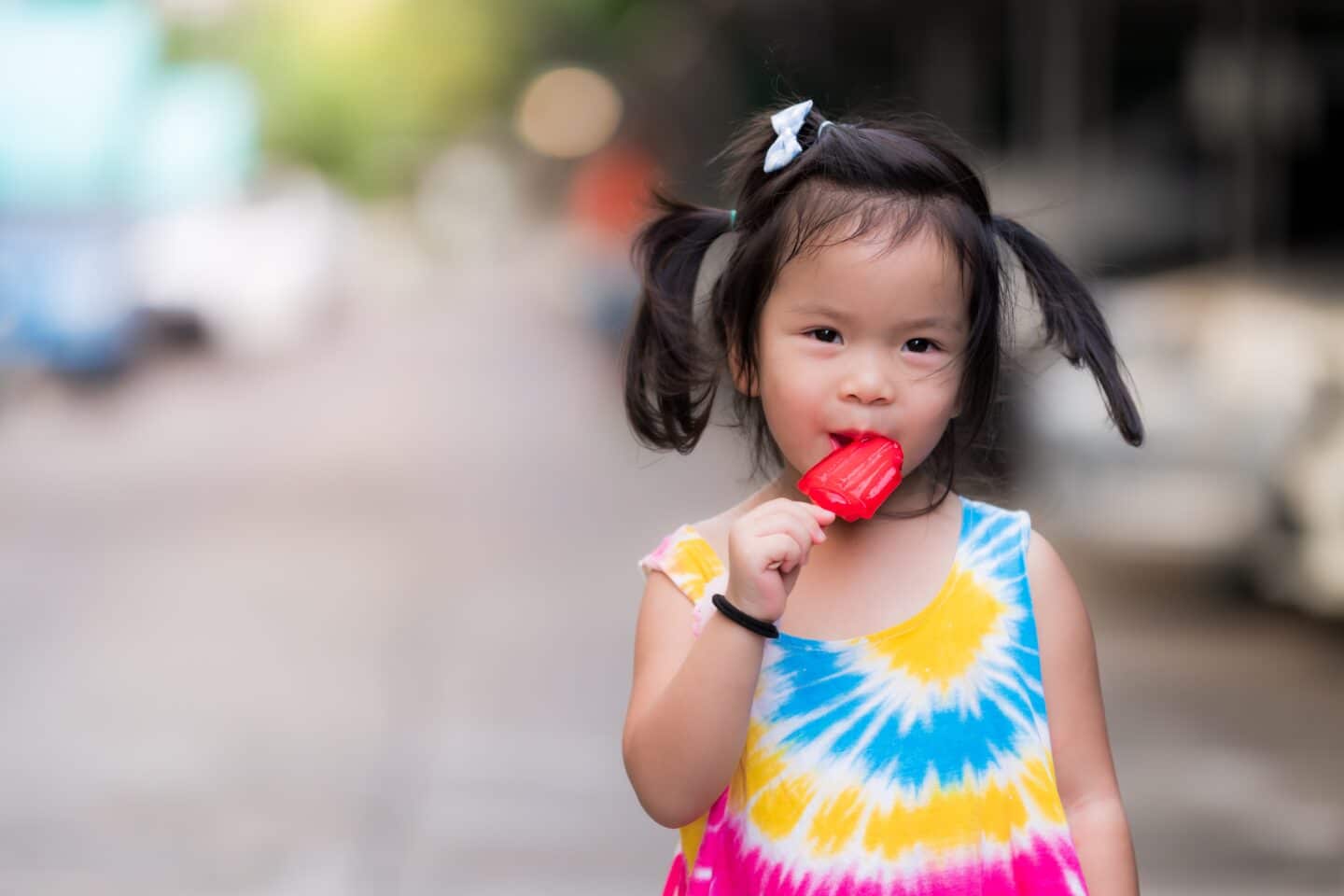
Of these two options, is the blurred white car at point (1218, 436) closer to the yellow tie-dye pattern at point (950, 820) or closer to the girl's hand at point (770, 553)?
the yellow tie-dye pattern at point (950, 820)

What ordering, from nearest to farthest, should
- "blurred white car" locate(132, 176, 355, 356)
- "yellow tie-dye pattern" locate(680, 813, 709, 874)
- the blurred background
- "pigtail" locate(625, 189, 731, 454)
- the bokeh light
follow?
"yellow tie-dye pattern" locate(680, 813, 709, 874) < "pigtail" locate(625, 189, 731, 454) < the blurred background < "blurred white car" locate(132, 176, 355, 356) < the bokeh light

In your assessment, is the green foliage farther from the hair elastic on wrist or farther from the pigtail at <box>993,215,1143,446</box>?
the hair elastic on wrist

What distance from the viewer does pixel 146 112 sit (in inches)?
981

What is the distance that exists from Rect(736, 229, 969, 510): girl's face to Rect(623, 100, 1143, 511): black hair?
2 centimetres

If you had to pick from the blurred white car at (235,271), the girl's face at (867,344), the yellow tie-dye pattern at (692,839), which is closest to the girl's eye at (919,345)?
the girl's face at (867,344)

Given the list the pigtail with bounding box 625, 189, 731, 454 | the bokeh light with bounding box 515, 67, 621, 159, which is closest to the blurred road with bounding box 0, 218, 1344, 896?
the pigtail with bounding box 625, 189, 731, 454

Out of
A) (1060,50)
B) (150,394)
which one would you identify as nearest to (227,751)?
(1060,50)

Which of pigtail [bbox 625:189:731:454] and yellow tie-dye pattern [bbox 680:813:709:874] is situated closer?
yellow tie-dye pattern [bbox 680:813:709:874]

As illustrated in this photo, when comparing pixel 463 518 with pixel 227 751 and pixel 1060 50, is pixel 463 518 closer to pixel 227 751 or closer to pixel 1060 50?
pixel 227 751

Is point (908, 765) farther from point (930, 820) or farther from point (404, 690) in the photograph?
point (404, 690)

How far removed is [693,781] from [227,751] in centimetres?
414

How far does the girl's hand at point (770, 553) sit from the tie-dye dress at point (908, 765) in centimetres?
15

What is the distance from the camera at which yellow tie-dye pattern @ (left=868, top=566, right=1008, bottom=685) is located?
1.71 m

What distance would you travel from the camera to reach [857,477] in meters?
1.62
